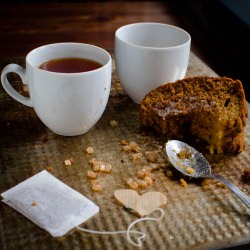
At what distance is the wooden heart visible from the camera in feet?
2.35

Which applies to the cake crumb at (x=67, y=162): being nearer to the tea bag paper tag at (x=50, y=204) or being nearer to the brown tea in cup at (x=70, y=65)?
the tea bag paper tag at (x=50, y=204)

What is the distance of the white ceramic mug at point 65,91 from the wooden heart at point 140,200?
0.65 ft

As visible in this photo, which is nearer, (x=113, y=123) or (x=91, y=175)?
(x=91, y=175)

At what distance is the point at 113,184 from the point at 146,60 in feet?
1.08

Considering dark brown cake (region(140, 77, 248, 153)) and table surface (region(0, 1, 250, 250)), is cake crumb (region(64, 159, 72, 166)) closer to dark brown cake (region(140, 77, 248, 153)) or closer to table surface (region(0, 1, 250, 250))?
table surface (region(0, 1, 250, 250))

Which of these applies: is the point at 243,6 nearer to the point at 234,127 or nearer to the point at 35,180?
the point at 234,127

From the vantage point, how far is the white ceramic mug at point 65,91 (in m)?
0.83

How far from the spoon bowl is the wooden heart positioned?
9 centimetres

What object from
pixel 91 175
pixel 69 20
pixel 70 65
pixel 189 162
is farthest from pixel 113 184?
pixel 69 20

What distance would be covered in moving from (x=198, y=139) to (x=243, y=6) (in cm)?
71

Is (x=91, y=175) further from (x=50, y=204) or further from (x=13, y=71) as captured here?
(x=13, y=71)

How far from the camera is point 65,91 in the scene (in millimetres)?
831

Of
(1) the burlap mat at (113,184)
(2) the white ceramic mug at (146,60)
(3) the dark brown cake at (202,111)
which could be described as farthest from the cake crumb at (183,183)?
(2) the white ceramic mug at (146,60)

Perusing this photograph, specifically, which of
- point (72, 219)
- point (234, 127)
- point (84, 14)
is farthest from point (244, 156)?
point (84, 14)
